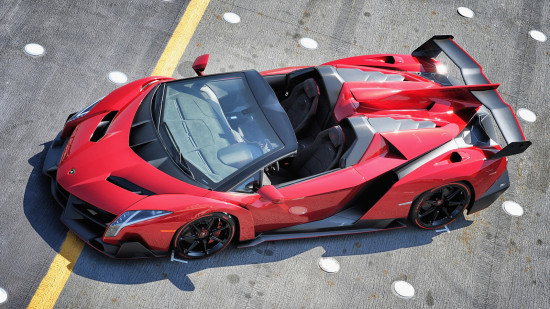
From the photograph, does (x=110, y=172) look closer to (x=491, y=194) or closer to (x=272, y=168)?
(x=272, y=168)

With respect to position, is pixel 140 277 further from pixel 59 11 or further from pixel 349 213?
pixel 59 11

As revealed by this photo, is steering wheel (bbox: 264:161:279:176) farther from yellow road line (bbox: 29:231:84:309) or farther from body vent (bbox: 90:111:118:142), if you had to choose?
yellow road line (bbox: 29:231:84:309)

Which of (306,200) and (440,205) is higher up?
(306,200)

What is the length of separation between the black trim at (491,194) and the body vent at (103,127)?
3605mm

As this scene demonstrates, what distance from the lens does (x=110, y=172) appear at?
469 centimetres

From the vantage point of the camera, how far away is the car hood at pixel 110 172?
458cm

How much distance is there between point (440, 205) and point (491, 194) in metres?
0.53

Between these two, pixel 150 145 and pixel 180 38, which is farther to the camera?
pixel 180 38

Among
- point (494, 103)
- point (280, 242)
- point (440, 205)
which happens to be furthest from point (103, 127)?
point (494, 103)

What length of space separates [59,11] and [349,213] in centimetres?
451

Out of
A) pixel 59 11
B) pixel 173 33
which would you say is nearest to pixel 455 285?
pixel 173 33

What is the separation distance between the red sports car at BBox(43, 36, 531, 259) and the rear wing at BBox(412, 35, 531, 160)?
0.5 inches

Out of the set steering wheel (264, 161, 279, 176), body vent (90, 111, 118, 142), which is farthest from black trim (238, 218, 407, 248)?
body vent (90, 111, 118, 142)

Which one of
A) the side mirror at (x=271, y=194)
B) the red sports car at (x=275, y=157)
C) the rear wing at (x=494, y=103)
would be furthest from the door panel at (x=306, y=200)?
the rear wing at (x=494, y=103)
